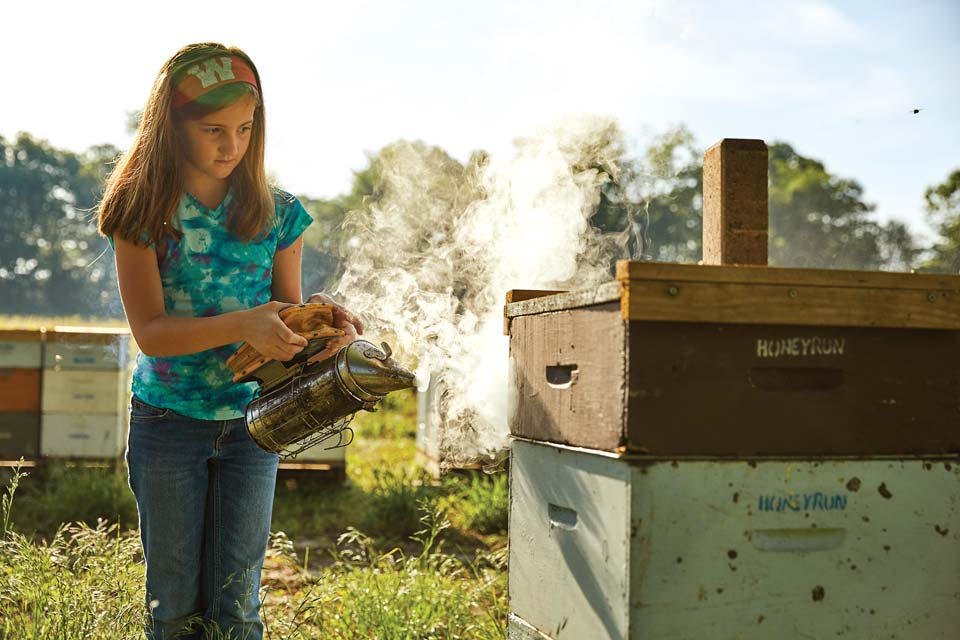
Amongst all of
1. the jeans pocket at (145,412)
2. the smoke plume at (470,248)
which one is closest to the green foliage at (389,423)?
the smoke plume at (470,248)

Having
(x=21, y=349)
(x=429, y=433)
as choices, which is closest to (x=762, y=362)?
(x=429, y=433)

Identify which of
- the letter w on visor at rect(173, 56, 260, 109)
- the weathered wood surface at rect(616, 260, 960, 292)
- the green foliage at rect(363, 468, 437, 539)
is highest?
the letter w on visor at rect(173, 56, 260, 109)

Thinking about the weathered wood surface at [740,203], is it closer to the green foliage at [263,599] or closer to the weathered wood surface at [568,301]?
the weathered wood surface at [568,301]

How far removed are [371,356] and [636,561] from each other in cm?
70

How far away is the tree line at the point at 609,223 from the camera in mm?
4078

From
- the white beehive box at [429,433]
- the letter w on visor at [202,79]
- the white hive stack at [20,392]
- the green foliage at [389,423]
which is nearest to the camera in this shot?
the letter w on visor at [202,79]

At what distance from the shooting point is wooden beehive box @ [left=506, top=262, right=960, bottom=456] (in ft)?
4.65

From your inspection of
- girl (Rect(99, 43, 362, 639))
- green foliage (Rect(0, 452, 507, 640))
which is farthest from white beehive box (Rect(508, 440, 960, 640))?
green foliage (Rect(0, 452, 507, 640))

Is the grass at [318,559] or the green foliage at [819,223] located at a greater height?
the green foliage at [819,223]

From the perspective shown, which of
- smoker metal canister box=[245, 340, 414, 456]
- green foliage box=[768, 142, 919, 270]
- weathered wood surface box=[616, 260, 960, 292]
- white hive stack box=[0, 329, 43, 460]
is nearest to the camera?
weathered wood surface box=[616, 260, 960, 292]

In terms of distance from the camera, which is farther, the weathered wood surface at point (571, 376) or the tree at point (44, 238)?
the tree at point (44, 238)

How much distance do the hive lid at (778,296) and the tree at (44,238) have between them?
39.6 m

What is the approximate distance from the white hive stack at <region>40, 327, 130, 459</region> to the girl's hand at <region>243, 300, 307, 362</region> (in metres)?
4.36

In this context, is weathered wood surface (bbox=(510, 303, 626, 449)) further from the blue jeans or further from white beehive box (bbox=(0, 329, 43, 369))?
white beehive box (bbox=(0, 329, 43, 369))
